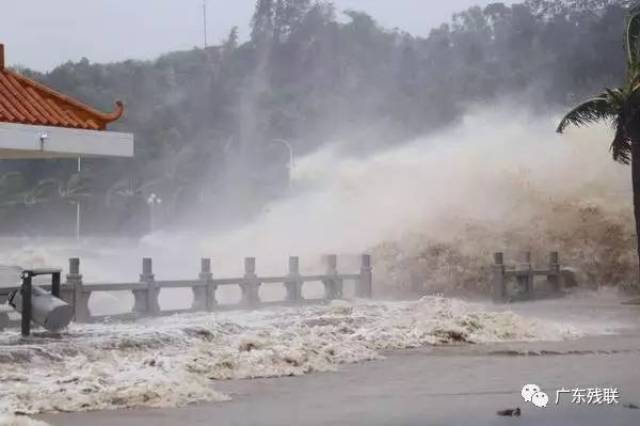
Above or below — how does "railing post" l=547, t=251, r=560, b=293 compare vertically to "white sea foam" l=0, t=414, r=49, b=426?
above

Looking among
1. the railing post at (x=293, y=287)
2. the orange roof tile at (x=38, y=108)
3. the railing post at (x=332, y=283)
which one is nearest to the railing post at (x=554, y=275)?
the railing post at (x=332, y=283)

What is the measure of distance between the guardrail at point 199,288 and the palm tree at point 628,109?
6268 mm

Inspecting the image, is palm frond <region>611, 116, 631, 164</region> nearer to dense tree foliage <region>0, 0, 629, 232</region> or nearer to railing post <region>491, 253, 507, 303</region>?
railing post <region>491, 253, 507, 303</region>

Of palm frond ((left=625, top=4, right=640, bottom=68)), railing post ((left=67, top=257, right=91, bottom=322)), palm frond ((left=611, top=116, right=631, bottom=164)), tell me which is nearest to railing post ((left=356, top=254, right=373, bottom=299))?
palm frond ((left=611, top=116, right=631, bottom=164))

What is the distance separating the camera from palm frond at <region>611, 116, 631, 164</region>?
21766 mm

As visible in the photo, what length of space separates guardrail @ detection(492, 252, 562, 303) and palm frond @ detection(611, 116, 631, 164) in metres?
3.72

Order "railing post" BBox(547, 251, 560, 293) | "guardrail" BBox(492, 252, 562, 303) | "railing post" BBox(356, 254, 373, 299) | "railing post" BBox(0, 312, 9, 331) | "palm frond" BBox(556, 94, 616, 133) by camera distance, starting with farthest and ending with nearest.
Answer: "railing post" BBox(547, 251, 560, 293) → "guardrail" BBox(492, 252, 562, 303) → "railing post" BBox(356, 254, 373, 299) → "palm frond" BBox(556, 94, 616, 133) → "railing post" BBox(0, 312, 9, 331)

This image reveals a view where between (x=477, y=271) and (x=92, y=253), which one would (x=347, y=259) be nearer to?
(x=477, y=271)

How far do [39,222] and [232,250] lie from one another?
26861mm

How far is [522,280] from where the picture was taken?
24.7 metres

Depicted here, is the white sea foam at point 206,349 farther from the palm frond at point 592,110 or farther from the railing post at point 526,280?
the railing post at point 526,280

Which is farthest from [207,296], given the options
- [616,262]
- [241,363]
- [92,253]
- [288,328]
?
[92,253]

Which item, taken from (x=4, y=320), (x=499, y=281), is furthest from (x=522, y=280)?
(x=4, y=320)

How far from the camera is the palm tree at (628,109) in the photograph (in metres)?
21.3
